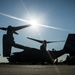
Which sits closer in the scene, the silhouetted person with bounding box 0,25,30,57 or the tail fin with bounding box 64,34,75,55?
the silhouetted person with bounding box 0,25,30,57

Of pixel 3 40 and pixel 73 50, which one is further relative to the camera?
pixel 73 50

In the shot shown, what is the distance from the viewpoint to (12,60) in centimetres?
10638

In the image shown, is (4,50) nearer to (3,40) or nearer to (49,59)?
(3,40)

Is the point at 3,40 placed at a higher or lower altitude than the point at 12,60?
higher

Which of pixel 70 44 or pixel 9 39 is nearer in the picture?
pixel 9 39

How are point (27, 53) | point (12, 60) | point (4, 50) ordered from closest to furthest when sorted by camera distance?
point (4, 50), point (12, 60), point (27, 53)

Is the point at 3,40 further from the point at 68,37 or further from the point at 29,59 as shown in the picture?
the point at 68,37

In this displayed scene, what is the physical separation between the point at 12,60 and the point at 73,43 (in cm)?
3357

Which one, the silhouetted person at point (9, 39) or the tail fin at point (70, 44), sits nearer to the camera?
the silhouetted person at point (9, 39)

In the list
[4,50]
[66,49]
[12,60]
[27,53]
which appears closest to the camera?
[4,50]

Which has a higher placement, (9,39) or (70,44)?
(70,44)

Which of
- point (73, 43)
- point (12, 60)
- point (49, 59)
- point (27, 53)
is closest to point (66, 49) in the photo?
point (73, 43)

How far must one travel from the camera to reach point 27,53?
11369 centimetres

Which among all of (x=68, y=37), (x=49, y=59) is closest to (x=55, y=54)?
(x=49, y=59)
